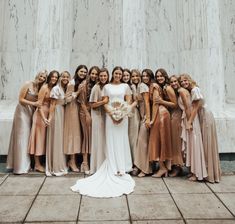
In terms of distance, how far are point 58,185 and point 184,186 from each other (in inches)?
94.1

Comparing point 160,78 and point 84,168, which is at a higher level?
point 160,78

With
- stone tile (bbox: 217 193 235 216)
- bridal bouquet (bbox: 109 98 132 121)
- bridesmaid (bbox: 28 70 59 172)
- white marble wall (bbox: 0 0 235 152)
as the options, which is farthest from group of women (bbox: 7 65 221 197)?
white marble wall (bbox: 0 0 235 152)

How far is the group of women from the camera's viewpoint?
4.93 m

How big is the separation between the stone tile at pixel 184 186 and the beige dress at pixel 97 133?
1.48 m

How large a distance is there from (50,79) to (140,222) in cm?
359

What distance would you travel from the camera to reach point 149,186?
4.60 m

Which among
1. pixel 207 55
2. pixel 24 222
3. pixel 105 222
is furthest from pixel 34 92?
pixel 207 55

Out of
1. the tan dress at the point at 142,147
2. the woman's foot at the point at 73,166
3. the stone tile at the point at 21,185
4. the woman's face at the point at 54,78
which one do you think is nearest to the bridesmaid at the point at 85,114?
the woman's foot at the point at 73,166

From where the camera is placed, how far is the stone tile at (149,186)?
14.3 feet

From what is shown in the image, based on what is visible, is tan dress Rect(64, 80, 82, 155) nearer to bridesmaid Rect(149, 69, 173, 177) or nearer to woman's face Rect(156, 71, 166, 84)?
bridesmaid Rect(149, 69, 173, 177)

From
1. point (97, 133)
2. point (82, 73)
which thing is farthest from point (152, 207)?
point (82, 73)

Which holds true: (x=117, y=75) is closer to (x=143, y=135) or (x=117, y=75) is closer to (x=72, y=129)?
(x=143, y=135)

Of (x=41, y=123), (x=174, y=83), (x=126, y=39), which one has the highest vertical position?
(x=126, y=39)

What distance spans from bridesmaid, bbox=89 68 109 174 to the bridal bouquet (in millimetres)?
225
